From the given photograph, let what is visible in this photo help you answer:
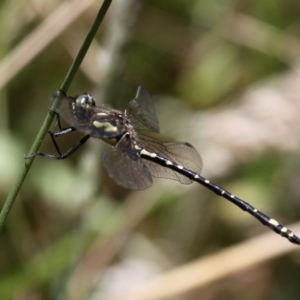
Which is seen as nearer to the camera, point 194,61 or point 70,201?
point 70,201

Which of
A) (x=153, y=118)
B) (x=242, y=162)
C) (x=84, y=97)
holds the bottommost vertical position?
(x=84, y=97)

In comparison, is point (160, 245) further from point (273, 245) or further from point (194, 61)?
point (194, 61)

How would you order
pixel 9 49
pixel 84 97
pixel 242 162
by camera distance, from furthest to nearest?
pixel 9 49 → pixel 242 162 → pixel 84 97

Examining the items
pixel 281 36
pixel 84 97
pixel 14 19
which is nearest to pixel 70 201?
pixel 14 19

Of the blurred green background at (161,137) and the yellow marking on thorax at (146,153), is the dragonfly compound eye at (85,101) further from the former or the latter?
the blurred green background at (161,137)

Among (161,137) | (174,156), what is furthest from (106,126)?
(161,137)

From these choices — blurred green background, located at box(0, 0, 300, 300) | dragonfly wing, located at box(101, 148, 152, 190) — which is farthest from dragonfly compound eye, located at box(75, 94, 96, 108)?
blurred green background, located at box(0, 0, 300, 300)

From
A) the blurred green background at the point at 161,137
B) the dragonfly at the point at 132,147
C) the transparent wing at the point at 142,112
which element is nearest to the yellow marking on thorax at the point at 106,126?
the dragonfly at the point at 132,147
